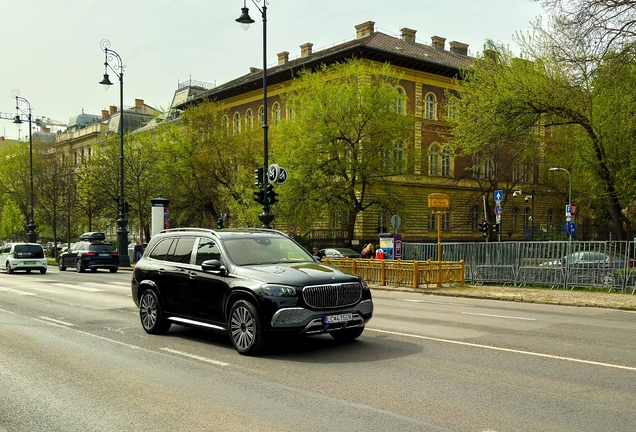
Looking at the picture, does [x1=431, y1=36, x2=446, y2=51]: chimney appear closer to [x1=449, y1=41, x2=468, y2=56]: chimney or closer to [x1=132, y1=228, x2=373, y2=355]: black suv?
[x1=449, y1=41, x2=468, y2=56]: chimney

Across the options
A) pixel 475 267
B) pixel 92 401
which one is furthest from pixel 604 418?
pixel 475 267

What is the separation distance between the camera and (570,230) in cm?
3928

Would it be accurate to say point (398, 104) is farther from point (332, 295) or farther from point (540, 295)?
point (332, 295)

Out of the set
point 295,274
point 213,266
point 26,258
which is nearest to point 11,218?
point 26,258

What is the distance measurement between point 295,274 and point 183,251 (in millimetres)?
2534

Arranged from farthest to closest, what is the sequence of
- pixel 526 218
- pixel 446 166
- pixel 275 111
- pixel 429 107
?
pixel 526 218, pixel 275 111, pixel 446 166, pixel 429 107

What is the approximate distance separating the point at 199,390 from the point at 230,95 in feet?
194

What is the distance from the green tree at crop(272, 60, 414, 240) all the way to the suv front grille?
29072mm

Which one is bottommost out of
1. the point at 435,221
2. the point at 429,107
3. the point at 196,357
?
the point at 196,357

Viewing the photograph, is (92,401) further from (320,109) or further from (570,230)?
(570,230)

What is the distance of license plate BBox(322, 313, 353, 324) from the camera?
8771 mm

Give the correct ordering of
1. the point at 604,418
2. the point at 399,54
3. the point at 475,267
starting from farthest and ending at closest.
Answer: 1. the point at 399,54
2. the point at 475,267
3. the point at 604,418

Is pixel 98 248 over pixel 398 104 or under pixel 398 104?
under

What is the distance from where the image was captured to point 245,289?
29.3ft
